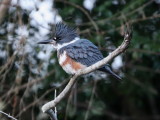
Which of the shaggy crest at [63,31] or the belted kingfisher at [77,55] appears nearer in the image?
the belted kingfisher at [77,55]

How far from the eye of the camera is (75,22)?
573cm

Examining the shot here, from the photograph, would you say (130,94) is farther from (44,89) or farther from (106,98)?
(44,89)

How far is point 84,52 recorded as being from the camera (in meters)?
4.35

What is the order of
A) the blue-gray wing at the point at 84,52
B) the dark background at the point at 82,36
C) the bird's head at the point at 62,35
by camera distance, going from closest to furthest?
1. the blue-gray wing at the point at 84,52
2. the bird's head at the point at 62,35
3. the dark background at the point at 82,36

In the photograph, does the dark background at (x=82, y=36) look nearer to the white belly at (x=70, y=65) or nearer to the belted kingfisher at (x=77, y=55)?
the belted kingfisher at (x=77, y=55)

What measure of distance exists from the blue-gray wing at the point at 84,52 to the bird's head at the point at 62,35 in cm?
25

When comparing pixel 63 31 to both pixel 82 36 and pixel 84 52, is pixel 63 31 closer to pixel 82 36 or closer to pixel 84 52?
pixel 84 52

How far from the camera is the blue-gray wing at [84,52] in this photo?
429cm

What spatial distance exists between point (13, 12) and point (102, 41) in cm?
108

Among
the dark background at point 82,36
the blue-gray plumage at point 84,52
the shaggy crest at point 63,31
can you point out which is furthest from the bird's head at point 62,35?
the dark background at point 82,36

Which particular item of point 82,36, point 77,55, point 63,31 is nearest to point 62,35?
point 63,31

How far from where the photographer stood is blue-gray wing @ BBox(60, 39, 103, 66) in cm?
429

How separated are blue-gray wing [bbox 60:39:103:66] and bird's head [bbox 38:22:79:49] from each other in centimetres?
25

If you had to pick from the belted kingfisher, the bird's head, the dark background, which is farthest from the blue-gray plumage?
the dark background
